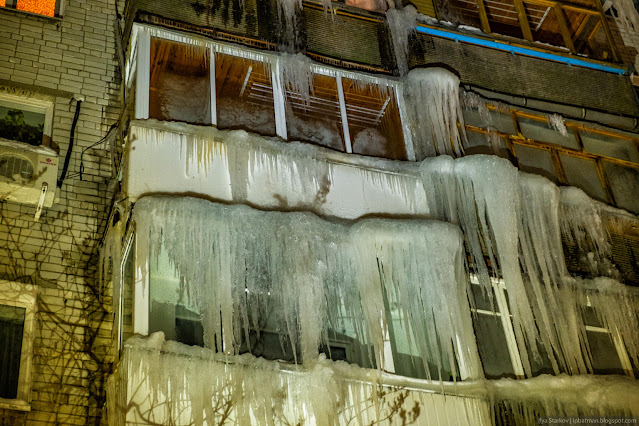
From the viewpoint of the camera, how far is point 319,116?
1054cm

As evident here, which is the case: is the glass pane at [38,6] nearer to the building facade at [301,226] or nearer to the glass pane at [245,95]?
the building facade at [301,226]

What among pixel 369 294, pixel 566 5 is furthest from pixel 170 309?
pixel 566 5

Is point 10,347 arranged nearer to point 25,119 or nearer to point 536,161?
point 25,119

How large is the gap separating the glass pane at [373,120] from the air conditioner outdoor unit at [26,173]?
3.86m

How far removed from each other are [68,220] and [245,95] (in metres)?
2.90

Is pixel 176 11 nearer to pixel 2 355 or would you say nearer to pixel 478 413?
pixel 2 355

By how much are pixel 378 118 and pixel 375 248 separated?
305cm

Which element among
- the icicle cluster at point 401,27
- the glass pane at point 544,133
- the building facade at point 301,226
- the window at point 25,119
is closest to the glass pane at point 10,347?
the building facade at point 301,226

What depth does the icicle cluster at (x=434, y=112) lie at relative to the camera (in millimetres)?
9656

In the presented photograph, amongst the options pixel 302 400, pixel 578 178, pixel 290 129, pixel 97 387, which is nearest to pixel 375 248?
pixel 302 400

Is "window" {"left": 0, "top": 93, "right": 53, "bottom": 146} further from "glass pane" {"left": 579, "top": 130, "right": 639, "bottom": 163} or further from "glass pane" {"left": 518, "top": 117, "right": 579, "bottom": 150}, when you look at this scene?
"glass pane" {"left": 579, "top": 130, "right": 639, "bottom": 163}

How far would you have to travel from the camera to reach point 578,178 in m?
10.6

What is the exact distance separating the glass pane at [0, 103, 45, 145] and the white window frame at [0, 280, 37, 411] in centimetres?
185

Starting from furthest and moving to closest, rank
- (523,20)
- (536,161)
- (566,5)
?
(566,5) → (523,20) → (536,161)
